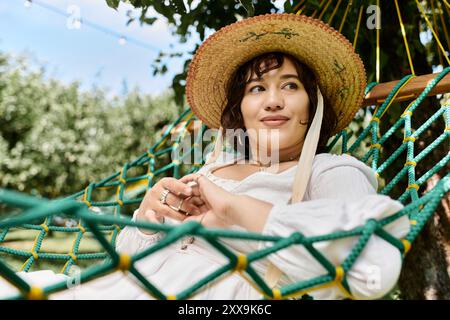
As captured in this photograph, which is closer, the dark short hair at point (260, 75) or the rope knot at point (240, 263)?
the rope knot at point (240, 263)

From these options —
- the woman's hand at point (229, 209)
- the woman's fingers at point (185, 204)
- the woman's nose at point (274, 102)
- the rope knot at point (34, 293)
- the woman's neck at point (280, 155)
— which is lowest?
the rope knot at point (34, 293)

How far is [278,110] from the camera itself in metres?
1.20

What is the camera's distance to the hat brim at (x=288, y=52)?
49.7 inches

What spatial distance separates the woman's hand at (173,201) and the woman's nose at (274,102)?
302mm

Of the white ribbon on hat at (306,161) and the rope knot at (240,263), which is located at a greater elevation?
the white ribbon on hat at (306,161)

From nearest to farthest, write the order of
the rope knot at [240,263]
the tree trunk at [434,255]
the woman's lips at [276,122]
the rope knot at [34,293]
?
the rope knot at [34,293]
the rope knot at [240,263]
the woman's lips at [276,122]
the tree trunk at [434,255]

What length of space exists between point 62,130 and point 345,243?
10088 millimetres

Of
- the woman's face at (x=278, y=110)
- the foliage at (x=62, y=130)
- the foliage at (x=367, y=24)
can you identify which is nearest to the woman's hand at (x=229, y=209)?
the woman's face at (x=278, y=110)

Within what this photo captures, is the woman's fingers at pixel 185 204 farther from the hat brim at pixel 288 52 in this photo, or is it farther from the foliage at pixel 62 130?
the foliage at pixel 62 130

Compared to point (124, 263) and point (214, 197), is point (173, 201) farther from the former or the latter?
point (124, 263)

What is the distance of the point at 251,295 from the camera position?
0.94 metres

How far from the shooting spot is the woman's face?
47.3 inches
